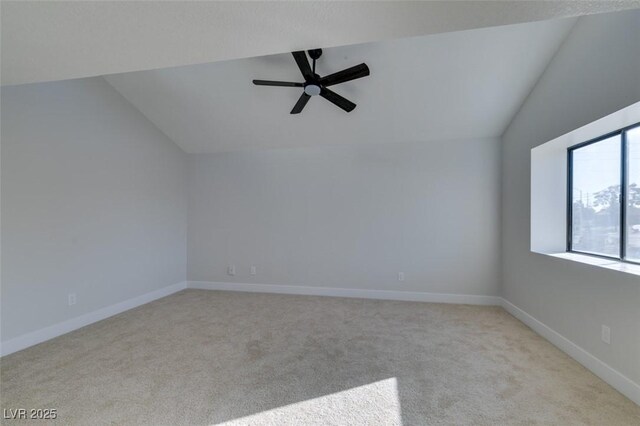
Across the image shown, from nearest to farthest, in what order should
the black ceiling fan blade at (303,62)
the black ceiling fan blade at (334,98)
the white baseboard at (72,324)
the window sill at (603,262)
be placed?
1. the window sill at (603,262)
2. the black ceiling fan blade at (303,62)
3. the white baseboard at (72,324)
4. the black ceiling fan blade at (334,98)

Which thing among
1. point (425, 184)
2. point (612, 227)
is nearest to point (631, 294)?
point (612, 227)

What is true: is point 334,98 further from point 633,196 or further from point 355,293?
point 355,293

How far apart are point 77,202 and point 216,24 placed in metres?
2.77

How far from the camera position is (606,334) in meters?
2.03

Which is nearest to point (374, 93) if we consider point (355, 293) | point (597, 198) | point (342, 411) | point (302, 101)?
point (302, 101)

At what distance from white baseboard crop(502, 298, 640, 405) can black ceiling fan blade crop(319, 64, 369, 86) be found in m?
2.83

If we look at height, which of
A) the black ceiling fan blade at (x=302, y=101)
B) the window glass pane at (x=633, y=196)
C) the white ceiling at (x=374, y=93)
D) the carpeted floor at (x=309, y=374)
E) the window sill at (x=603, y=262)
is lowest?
the carpeted floor at (x=309, y=374)

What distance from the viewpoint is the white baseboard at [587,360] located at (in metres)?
1.82

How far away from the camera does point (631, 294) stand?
72.3 inches

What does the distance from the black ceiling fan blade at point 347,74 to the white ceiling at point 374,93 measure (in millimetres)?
453

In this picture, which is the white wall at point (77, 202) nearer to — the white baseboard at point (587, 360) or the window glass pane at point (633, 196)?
the white baseboard at point (587, 360)

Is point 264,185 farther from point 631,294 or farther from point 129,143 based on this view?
point 631,294

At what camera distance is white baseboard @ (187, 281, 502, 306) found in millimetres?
3750

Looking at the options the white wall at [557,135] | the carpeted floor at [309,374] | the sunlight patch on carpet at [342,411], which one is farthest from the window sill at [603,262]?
the sunlight patch on carpet at [342,411]
